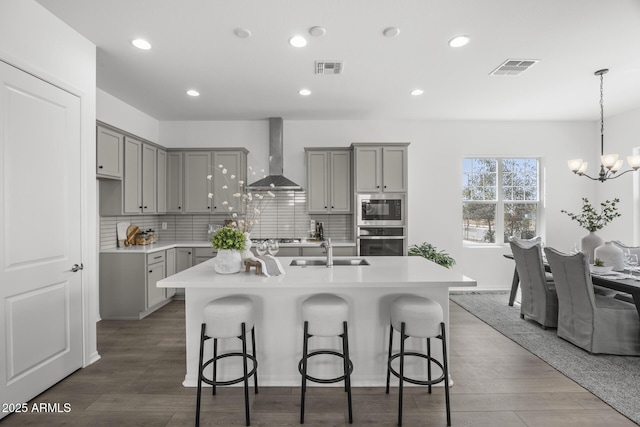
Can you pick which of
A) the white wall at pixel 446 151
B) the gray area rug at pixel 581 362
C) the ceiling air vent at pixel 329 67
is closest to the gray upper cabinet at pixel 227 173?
the white wall at pixel 446 151

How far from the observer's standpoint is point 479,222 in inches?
223

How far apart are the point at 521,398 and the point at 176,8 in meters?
3.84

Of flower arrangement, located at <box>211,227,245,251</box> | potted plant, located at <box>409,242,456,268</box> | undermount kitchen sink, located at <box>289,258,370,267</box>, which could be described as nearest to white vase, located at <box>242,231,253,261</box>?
flower arrangement, located at <box>211,227,245,251</box>

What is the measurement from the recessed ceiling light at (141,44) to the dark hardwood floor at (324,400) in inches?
113

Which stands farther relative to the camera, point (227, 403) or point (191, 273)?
point (191, 273)

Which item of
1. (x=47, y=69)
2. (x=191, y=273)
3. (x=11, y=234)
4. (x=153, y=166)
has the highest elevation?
(x=47, y=69)

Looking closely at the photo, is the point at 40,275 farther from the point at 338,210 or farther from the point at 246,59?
the point at 338,210

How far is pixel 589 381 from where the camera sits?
2.55 meters

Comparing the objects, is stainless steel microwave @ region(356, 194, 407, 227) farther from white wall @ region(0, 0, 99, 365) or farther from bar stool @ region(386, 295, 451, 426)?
white wall @ region(0, 0, 99, 365)

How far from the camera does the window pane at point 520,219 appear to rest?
5668 mm

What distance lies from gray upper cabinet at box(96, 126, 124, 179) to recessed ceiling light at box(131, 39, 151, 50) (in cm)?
116

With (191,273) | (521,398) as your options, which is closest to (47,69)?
(191,273)

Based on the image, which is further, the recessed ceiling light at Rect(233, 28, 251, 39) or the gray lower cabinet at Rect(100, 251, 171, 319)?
the gray lower cabinet at Rect(100, 251, 171, 319)

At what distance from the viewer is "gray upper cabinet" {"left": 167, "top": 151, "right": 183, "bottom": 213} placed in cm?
512
